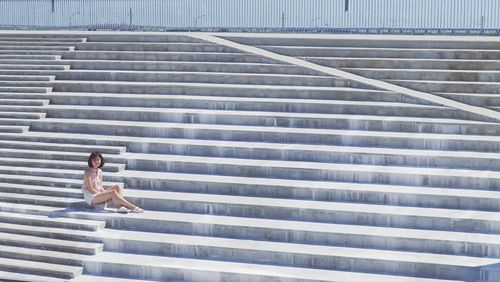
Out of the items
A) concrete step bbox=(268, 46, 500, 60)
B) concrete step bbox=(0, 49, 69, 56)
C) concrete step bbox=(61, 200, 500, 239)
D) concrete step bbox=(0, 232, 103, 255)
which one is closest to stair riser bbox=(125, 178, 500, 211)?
concrete step bbox=(61, 200, 500, 239)

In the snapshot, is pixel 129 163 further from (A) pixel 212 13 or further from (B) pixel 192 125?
(A) pixel 212 13

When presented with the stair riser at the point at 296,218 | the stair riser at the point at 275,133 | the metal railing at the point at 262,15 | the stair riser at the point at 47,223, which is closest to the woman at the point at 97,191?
the stair riser at the point at 296,218

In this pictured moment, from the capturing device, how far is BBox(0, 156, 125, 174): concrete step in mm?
11586

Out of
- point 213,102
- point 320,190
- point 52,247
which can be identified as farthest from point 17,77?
point 320,190

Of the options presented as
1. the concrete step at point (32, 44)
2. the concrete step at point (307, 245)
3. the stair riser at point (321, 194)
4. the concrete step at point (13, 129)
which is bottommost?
the concrete step at point (307, 245)

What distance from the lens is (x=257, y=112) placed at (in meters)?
12.4

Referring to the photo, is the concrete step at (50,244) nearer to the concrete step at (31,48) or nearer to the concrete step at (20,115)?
the concrete step at (20,115)

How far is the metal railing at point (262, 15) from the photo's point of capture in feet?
53.6

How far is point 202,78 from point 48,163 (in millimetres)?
2975

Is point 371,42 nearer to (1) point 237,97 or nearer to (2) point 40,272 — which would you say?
(1) point 237,97

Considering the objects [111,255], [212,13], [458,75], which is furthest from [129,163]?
[212,13]

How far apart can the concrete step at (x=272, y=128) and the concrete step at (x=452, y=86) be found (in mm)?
1107

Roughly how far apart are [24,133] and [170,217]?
3784 millimetres

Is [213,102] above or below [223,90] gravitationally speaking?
below
